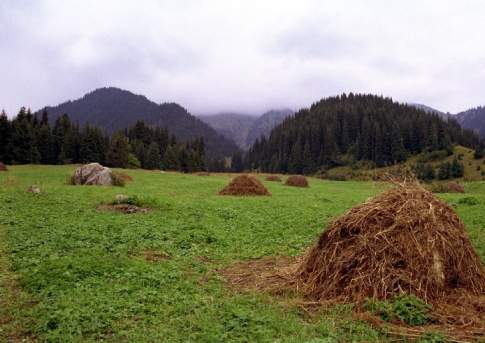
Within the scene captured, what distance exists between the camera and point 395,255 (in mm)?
8539

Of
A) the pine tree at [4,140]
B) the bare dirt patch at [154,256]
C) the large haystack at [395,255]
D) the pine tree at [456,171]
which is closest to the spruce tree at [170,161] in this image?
the pine tree at [4,140]

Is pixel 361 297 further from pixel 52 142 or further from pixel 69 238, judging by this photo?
pixel 52 142

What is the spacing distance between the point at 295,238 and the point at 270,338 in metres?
8.42

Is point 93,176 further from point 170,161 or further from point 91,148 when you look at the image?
point 170,161

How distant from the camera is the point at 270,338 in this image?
647cm

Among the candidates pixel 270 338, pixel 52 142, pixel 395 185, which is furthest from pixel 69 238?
pixel 52 142

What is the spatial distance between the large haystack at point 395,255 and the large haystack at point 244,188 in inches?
842

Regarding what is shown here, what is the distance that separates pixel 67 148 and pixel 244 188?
65866 mm

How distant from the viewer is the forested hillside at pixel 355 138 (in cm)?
14100

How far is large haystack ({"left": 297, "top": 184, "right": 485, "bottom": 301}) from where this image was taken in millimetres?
8141

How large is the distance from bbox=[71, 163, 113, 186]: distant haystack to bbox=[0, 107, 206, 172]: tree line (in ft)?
161

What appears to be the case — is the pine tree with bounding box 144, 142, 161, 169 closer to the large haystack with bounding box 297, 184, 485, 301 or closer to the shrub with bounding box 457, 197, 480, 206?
the shrub with bounding box 457, 197, 480, 206

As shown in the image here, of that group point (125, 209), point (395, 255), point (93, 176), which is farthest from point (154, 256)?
point (93, 176)

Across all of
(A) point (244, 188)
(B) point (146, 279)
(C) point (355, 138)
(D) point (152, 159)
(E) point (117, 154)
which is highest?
(C) point (355, 138)
